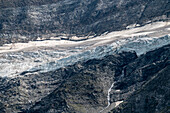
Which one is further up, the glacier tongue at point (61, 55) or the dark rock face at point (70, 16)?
the dark rock face at point (70, 16)

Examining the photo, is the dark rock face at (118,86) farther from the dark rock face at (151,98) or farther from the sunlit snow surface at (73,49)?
the sunlit snow surface at (73,49)

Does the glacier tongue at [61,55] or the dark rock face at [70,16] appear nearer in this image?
the glacier tongue at [61,55]

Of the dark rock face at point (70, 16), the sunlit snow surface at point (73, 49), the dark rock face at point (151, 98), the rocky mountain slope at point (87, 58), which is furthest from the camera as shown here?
the dark rock face at point (70, 16)

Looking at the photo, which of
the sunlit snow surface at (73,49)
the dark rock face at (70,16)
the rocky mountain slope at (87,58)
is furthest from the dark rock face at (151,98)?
the dark rock face at (70,16)

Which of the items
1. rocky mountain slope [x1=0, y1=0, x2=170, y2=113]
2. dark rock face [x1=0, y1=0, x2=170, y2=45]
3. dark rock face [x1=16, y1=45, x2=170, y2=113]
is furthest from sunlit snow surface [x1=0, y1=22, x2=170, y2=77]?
dark rock face [x1=0, y1=0, x2=170, y2=45]

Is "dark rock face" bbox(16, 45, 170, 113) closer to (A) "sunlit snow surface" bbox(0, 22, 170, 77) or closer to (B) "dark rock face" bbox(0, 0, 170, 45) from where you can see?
(A) "sunlit snow surface" bbox(0, 22, 170, 77)

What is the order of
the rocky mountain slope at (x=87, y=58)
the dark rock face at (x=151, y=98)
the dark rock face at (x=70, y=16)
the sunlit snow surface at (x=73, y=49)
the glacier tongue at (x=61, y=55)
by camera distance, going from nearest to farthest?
1. the dark rock face at (x=151, y=98)
2. the rocky mountain slope at (x=87, y=58)
3. the glacier tongue at (x=61, y=55)
4. the sunlit snow surface at (x=73, y=49)
5. the dark rock face at (x=70, y=16)

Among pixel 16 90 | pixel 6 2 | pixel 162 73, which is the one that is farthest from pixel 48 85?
pixel 6 2

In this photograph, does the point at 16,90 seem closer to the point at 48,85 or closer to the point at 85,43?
the point at 48,85
